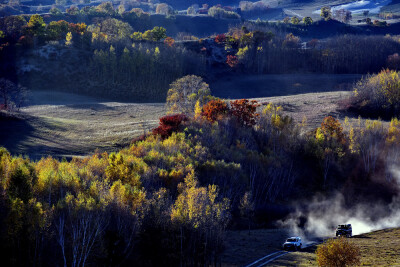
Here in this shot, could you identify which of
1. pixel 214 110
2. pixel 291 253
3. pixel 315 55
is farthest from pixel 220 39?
pixel 291 253

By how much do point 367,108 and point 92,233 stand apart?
95.9m

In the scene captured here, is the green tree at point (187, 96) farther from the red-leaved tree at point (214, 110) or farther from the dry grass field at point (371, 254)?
the dry grass field at point (371, 254)

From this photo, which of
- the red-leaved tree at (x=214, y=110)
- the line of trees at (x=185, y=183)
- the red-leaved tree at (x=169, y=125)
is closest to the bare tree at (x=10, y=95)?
the red-leaved tree at (x=169, y=125)

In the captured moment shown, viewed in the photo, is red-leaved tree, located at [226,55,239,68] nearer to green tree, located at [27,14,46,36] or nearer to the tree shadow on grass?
green tree, located at [27,14,46,36]

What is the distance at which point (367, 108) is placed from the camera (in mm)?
120812

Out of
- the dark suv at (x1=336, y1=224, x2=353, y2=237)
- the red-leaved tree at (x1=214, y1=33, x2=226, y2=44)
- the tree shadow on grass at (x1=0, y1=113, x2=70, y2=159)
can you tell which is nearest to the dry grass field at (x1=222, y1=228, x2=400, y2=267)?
the dark suv at (x1=336, y1=224, x2=353, y2=237)

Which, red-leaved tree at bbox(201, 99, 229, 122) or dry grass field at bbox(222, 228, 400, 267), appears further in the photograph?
red-leaved tree at bbox(201, 99, 229, 122)

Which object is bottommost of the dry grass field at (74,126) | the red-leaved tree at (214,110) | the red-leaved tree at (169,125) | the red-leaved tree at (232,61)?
the dry grass field at (74,126)

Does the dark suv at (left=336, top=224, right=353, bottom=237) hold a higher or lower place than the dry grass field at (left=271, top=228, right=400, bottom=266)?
lower

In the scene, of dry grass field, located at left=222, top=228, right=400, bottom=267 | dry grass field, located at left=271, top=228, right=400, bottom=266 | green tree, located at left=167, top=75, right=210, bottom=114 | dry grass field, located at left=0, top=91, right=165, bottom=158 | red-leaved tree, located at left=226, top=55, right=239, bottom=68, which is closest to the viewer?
dry grass field, located at left=271, top=228, right=400, bottom=266

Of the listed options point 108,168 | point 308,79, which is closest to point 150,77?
point 308,79

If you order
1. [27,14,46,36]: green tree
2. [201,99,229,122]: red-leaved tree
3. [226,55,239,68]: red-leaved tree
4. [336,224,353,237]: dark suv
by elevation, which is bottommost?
[336,224,353,237]: dark suv

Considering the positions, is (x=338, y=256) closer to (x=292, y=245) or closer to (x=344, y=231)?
(x=292, y=245)

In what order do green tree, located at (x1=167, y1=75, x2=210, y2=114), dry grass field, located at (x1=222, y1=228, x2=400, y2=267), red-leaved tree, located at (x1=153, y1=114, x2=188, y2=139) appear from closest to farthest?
dry grass field, located at (x1=222, y1=228, x2=400, y2=267) → red-leaved tree, located at (x1=153, y1=114, x2=188, y2=139) → green tree, located at (x1=167, y1=75, x2=210, y2=114)
